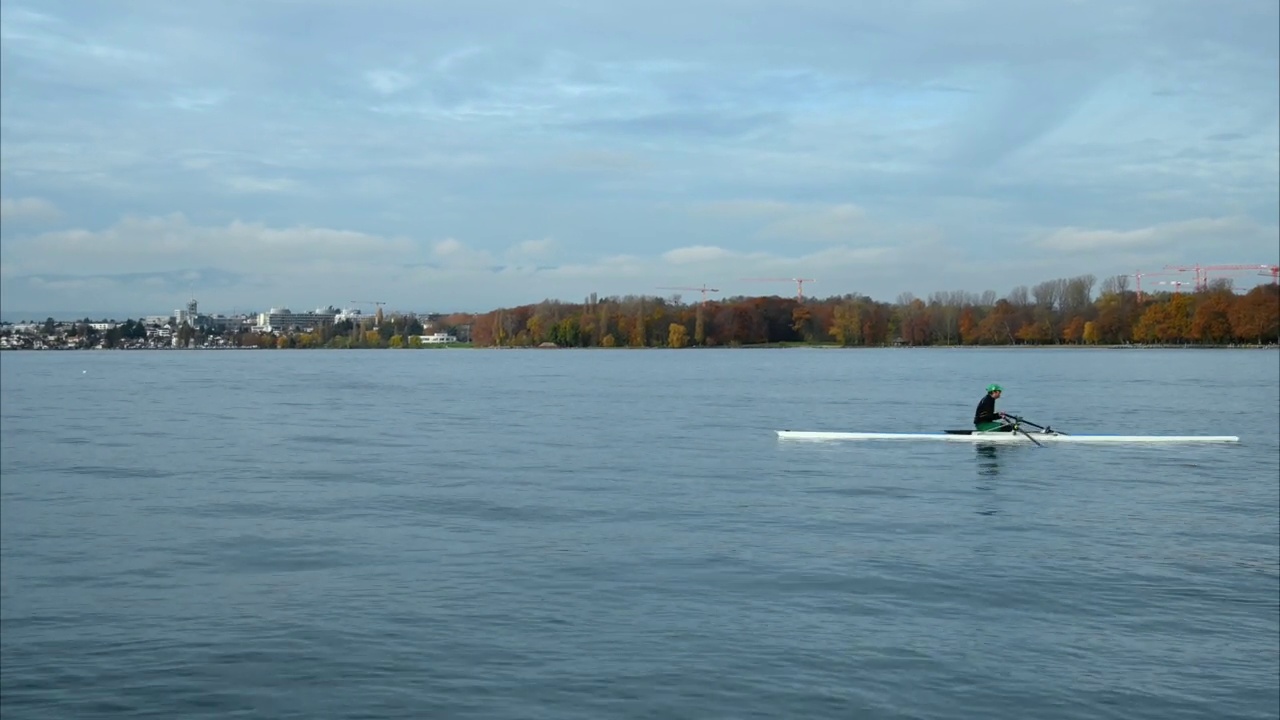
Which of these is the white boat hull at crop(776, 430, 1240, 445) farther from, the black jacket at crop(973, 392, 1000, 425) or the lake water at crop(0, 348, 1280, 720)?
the black jacket at crop(973, 392, 1000, 425)

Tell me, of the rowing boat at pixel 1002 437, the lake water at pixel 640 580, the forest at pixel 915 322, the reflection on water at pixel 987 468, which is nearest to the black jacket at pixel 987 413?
the rowing boat at pixel 1002 437

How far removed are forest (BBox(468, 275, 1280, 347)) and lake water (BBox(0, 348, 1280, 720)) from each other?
396 ft

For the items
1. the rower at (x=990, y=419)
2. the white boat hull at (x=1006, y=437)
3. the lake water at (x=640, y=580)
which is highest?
the rower at (x=990, y=419)

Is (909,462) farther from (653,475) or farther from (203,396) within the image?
(203,396)

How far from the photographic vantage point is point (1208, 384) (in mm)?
68500

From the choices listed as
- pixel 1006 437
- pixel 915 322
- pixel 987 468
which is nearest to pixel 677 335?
pixel 915 322

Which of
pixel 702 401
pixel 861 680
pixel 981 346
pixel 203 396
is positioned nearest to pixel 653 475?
pixel 861 680

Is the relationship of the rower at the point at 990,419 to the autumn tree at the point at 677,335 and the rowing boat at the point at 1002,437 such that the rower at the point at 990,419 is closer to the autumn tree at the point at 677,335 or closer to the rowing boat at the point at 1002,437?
the rowing boat at the point at 1002,437

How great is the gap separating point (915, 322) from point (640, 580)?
160 m

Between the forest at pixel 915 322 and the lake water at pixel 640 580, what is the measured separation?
396ft

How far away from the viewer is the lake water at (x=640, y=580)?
11164 millimetres

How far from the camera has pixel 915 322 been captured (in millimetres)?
169625

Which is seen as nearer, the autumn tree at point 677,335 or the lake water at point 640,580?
the lake water at point 640,580

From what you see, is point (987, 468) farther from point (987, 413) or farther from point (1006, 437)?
point (987, 413)
